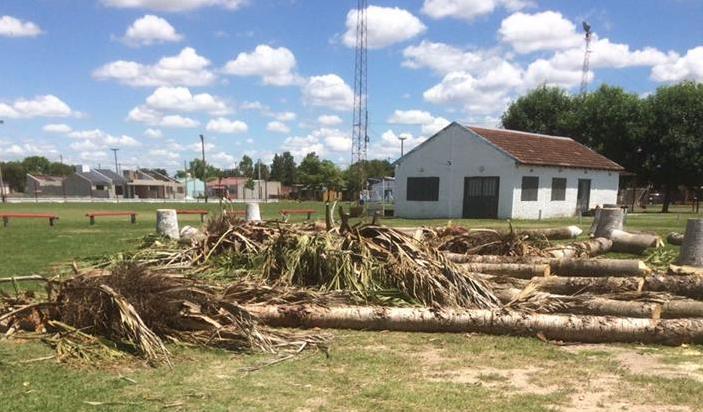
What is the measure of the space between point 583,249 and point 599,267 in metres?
2.43

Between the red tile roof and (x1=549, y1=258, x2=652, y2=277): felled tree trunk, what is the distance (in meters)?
18.4

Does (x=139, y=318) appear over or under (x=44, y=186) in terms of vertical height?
over

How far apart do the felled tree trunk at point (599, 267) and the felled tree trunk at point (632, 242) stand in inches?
134

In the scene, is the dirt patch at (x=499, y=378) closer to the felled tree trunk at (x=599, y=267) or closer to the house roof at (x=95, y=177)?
the felled tree trunk at (x=599, y=267)

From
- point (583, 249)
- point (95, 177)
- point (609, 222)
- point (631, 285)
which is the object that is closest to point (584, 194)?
point (609, 222)

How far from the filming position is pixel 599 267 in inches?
367

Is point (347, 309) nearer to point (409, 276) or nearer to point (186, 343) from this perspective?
point (409, 276)

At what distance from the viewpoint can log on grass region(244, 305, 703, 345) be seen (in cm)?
607

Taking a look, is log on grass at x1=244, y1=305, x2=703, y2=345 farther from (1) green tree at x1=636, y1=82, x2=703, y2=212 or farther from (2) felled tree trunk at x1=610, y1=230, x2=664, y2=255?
(1) green tree at x1=636, y1=82, x2=703, y2=212

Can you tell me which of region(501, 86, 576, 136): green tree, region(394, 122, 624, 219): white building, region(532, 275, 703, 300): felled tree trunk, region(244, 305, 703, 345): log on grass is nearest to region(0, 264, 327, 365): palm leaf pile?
region(244, 305, 703, 345): log on grass

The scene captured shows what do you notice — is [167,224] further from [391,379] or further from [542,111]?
[542,111]

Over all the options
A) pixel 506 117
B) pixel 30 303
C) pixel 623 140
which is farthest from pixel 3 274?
pixel 506 117

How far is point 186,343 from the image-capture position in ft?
19.4

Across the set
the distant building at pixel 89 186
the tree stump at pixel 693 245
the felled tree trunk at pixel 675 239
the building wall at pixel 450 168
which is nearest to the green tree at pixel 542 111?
the building wall at pixel 450 168
